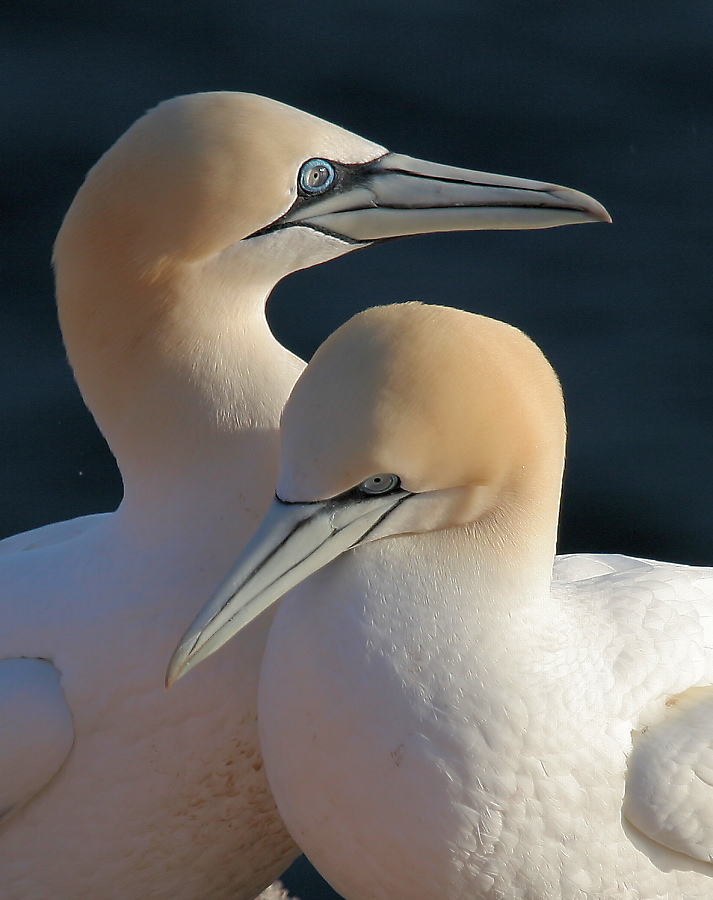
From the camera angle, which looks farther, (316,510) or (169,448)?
(169,448)

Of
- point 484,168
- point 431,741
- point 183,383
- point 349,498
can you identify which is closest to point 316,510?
point 349,498

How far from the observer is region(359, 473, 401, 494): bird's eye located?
285cm

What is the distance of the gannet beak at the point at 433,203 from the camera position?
12.0 ft

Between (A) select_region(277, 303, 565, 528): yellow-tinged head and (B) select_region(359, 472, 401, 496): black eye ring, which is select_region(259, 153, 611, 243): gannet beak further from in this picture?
(B) select_region(359, 472, 401, 496): black eye ring

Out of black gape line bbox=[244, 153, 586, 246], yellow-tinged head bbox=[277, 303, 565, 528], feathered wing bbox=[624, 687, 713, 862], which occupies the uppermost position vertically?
black gape line bbox=[244, 153, 586, 246]

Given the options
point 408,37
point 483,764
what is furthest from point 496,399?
point 408,37

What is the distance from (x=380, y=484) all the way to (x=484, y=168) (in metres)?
4.18

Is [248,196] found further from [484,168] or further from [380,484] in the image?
[484,168]

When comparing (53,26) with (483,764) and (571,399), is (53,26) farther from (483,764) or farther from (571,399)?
(483,764)

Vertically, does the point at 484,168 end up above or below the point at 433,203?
below

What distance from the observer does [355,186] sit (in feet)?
12.0

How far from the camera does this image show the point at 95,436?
624 cm

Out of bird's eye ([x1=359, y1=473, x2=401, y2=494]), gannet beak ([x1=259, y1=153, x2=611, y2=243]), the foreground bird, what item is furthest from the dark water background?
bird's eye ([x1=359, y1=473, x2=401, y2=494])

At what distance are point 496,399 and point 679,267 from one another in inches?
153
